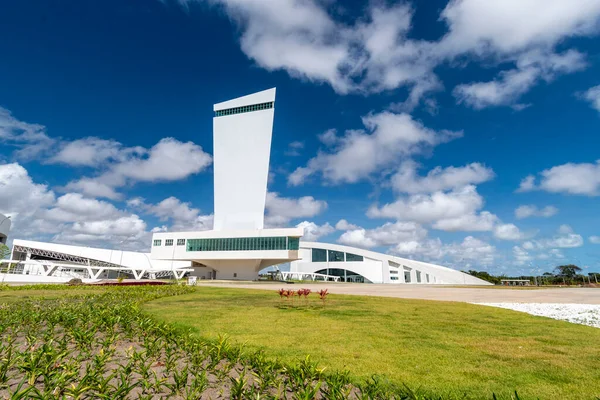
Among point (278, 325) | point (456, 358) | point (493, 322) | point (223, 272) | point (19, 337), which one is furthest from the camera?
point (223, 272)

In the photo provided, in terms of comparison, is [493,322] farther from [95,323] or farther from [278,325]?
[95,323]

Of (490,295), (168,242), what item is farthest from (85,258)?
(490,295)

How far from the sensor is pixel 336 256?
77.9 meters

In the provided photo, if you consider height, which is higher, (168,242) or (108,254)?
(168,242)

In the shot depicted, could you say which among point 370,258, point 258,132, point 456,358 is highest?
point 258,132

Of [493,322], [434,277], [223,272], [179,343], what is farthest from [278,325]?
[434,277]

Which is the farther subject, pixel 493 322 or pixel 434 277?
pixel 434 277

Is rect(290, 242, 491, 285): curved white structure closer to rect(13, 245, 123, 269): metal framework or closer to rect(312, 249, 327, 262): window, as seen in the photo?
rect(312, 249, 327, 262): window

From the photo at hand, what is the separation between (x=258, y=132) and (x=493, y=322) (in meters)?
52.4

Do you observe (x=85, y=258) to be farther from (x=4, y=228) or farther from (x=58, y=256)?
(x=4, y=228)

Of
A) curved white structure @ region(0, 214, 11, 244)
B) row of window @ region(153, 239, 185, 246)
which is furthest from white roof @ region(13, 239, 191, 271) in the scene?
row of window @ region(153, 239, 185, 246)

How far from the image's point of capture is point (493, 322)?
965 cm

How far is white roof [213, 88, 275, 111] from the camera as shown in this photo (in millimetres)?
58812

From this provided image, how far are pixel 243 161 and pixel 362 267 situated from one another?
116ft
